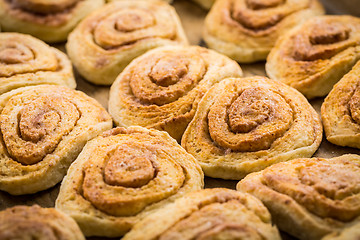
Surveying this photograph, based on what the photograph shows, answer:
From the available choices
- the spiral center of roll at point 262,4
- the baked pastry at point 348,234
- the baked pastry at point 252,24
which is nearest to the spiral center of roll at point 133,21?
the baked pastry at point 252,24

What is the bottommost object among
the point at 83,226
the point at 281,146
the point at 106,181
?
the point at 83,226

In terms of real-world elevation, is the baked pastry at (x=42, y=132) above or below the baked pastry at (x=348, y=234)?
below

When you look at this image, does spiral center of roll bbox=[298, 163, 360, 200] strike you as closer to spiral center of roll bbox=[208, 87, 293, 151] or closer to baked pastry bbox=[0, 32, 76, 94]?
spiral center of roll bbox=[208, 87, 293, 151]

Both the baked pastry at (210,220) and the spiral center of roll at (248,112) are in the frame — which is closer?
the baked pastry at (210,220)

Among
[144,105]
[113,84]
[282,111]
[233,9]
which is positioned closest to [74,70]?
[113,84]

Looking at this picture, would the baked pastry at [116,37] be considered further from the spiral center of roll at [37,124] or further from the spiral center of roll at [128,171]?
the spiral center of roll at [128,171]

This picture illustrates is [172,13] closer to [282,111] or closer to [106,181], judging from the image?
[282,111]
